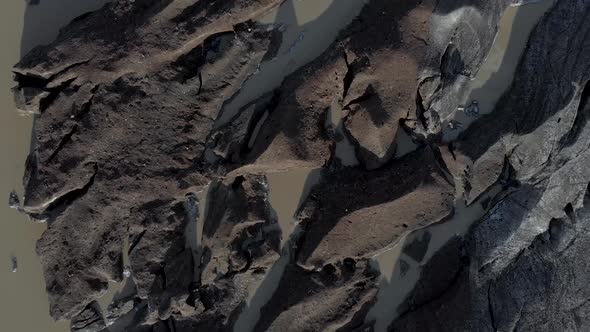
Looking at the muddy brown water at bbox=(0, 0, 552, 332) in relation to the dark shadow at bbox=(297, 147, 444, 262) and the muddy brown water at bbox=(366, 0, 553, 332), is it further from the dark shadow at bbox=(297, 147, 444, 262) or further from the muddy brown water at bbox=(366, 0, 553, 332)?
the dark shadow at bbox=(297, 147, 444, 262)

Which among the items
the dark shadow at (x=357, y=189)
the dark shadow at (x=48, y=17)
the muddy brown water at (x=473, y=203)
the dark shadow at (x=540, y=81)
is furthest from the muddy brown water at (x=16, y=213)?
the dark shadow at (x=540, y=81)

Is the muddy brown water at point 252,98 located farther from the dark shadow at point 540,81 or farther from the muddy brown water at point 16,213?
the dark shadow at point 540,81

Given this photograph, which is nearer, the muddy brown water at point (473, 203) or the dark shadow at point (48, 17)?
the muddy brown water at point (473, 203)

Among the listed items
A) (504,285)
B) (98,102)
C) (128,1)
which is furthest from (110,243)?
(504,285)

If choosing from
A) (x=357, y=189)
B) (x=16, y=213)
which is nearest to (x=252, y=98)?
(x=357, y=189)

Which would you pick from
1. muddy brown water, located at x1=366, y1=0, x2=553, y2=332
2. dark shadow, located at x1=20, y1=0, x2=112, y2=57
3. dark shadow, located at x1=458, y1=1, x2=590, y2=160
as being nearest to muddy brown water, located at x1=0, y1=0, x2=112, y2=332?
dark shadow, located at x1=20, y1=0, x2=112, y2=57

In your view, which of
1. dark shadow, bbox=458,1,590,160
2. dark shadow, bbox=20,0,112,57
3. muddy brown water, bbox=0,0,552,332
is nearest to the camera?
dark shadow, bbox=458,1,590,160

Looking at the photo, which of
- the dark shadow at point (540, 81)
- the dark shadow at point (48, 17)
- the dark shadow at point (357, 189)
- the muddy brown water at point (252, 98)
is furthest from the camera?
the dark shadow at point (48, 17)

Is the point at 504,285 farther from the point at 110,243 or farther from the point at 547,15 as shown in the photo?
the point at 110,243
